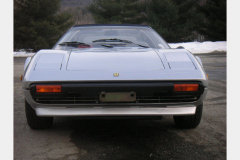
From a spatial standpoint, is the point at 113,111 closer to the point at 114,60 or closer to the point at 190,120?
the point at 114,60

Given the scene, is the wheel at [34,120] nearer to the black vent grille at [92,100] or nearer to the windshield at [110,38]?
the black vent grille at [92,100]

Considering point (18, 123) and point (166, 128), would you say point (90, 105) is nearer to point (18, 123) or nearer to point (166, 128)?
point (166, 128)

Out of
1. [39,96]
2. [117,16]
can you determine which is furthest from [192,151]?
[117,16]

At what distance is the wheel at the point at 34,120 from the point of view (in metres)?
2.94

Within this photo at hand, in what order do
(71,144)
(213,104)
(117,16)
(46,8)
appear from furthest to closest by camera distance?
(117,16) < (46,8) < (213,104) < (71,144)

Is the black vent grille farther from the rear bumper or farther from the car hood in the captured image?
the car hood

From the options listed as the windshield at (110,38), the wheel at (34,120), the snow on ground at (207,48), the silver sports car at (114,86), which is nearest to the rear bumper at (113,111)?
the silver sports car at (114,86)

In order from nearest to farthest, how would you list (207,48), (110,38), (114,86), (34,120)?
(114,86), (34,120), (110,38), (207,48)

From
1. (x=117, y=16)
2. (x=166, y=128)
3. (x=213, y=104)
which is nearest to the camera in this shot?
(x=166, y=128)

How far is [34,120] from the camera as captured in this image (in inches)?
118

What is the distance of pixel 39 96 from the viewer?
254 cm

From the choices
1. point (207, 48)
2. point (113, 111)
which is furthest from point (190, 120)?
point (207, 48)

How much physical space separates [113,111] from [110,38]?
1365mm

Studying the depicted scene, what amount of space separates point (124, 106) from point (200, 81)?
2.30 feet
